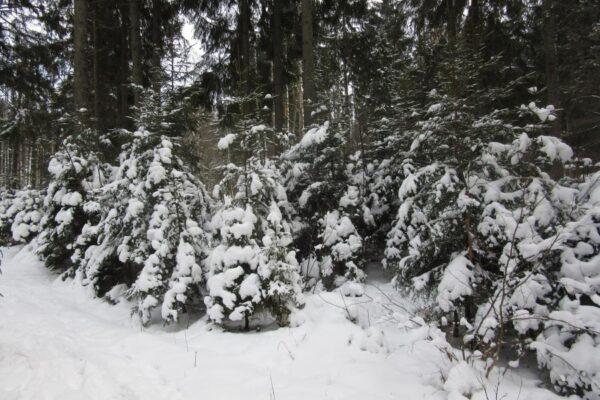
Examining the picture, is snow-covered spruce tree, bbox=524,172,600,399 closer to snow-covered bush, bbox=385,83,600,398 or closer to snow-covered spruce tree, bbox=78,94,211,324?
snow-covered bush, bbox=385,83,600,398

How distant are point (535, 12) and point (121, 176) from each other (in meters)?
12.0

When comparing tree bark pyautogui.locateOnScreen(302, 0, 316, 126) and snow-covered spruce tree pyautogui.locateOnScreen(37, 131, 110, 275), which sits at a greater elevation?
tree bark pyautogui.locateOnScreen(302, 0, 316, 126)

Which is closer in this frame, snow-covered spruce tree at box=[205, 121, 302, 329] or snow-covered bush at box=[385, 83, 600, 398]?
snow-covered bush at box=[385, 83, 600, 398]

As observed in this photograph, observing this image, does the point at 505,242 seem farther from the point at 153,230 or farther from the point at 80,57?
the point at 80,57

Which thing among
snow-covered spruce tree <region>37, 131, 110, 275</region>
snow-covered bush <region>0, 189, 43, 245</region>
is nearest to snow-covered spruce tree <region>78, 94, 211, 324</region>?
snow-covered spruce tree <region>37, 131, 110, 275</region>

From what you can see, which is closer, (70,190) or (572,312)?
(572,312)

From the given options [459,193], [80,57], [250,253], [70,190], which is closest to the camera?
[459,193]

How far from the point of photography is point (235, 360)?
459 centimetres

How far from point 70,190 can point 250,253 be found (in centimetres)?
552

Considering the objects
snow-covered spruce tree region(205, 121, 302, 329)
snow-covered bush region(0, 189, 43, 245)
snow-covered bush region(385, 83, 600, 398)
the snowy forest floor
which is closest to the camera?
snow-covered bush region(385, 83, 600, 398)

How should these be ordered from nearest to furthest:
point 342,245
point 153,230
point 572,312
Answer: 1. point 572,312
2. point 153,230
3. point 342,245

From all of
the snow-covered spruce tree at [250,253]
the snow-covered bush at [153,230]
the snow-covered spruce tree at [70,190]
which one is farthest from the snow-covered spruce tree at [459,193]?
the snow-covered spruce tree at [70,190]

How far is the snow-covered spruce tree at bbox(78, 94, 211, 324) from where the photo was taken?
601 centimetres

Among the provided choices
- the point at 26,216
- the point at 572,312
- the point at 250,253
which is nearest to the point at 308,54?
the point at 250,253
